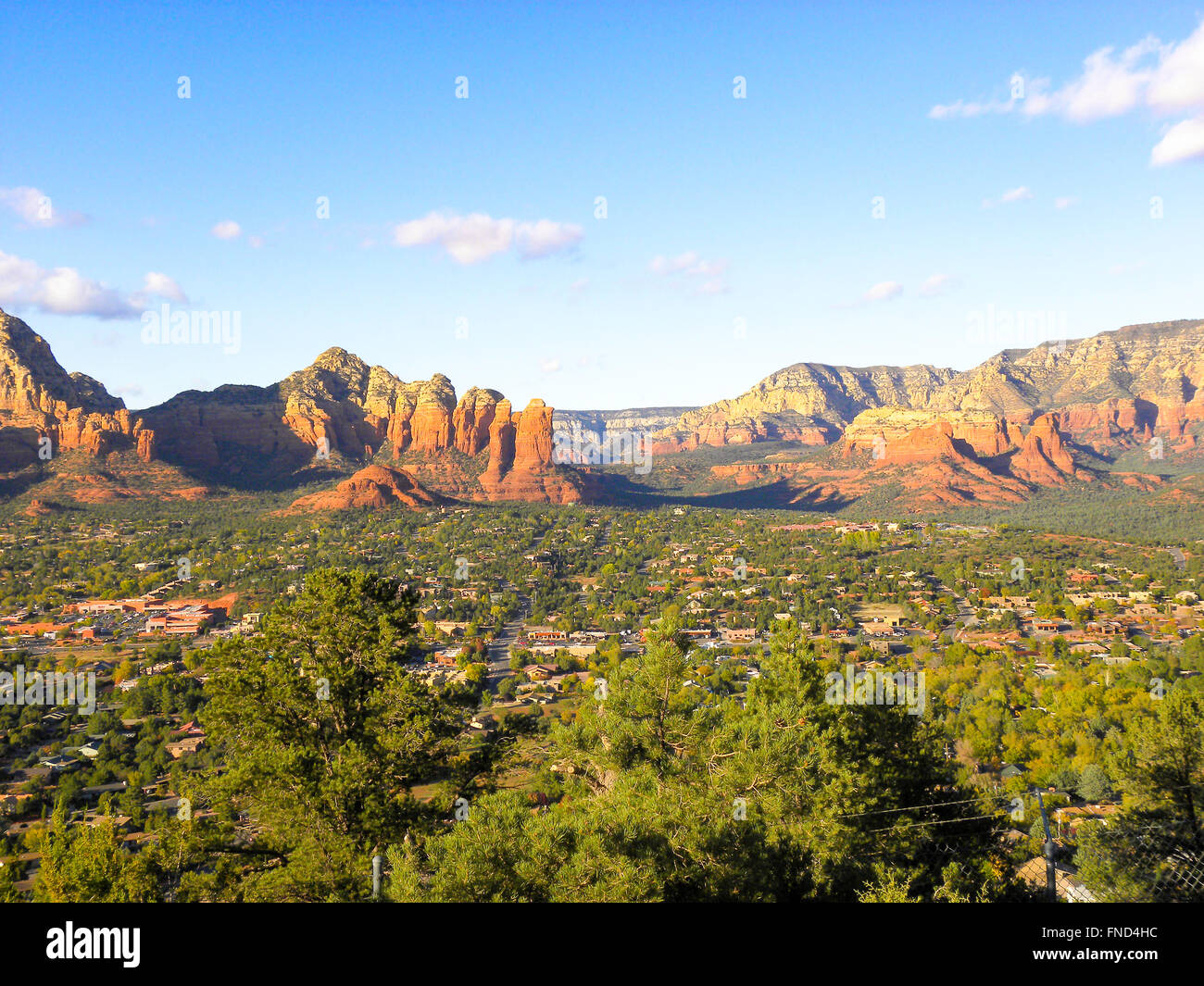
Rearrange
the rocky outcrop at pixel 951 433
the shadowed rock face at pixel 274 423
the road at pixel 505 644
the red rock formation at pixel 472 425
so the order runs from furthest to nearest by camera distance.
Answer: the rocky outcrop at pixel 951 433, the red rock formation at pixel 472 425, the shadowed rock face at pixel 274 423, the road at pixel 505 644

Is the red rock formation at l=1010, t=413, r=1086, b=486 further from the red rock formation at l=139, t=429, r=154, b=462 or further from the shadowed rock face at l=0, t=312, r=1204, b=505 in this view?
the red rock formation at l=139, t=429, r=154, b=462

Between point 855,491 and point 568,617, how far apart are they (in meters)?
119

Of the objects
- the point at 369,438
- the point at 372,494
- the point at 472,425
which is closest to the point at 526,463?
the point at 472,425

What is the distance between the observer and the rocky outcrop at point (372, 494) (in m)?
126

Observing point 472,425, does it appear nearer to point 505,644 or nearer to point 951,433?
point 505,644

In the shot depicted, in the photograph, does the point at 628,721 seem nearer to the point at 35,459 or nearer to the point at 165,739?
the point at 165,739

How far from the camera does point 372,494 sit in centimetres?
12850

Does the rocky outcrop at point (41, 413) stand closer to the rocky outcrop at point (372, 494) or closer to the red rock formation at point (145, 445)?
the red rock formation at point (145, 445)

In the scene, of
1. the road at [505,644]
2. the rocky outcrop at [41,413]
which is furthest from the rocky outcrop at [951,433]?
the rocky outcrop at [41,413]

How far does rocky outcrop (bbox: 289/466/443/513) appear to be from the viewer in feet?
414

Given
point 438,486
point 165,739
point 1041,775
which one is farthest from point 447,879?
point 438,486

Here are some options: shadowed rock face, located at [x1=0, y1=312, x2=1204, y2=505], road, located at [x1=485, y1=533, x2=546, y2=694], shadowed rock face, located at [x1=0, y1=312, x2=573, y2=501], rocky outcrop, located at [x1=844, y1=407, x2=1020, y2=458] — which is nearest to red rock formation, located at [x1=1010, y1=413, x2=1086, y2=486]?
shadowed rock face, located at [x1=0, y1=312, x2=1204, y2=505]

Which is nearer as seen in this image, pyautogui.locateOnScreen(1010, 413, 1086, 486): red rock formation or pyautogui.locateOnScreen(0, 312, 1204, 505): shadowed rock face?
pyautogui.locateOnScreen(0, 312, 1204, 505): shadowed rock face

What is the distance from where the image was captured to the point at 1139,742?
786 inches
